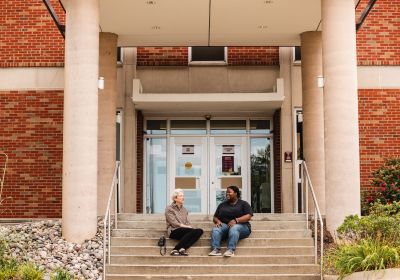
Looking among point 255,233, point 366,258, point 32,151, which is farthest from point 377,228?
point 32,151

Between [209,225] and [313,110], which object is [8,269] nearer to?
[209,225]

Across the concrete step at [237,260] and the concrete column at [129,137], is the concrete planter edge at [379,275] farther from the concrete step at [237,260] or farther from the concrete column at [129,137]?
the concrete column at [129,137]

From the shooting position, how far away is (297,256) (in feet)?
33.4

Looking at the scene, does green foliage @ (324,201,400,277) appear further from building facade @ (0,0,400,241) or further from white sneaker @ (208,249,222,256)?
building facade @ (0,0,400,241)

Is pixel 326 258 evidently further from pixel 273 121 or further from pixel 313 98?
Answer: pixel 273 121

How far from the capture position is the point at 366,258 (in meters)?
7.82

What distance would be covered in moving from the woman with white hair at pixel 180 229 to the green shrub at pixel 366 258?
2.76 meters

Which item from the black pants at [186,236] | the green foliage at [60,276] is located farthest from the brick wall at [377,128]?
the green foliage at [60,276]

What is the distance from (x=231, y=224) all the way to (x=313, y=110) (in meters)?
4.94

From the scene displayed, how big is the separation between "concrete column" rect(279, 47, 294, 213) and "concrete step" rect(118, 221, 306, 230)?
497 cm

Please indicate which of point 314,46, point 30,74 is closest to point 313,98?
point 314,46

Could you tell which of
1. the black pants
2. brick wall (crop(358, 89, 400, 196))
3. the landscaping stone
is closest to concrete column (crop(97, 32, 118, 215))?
the landscaping stone

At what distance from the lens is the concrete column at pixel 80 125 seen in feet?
35.8

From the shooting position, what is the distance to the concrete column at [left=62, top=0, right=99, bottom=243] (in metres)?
10.9
